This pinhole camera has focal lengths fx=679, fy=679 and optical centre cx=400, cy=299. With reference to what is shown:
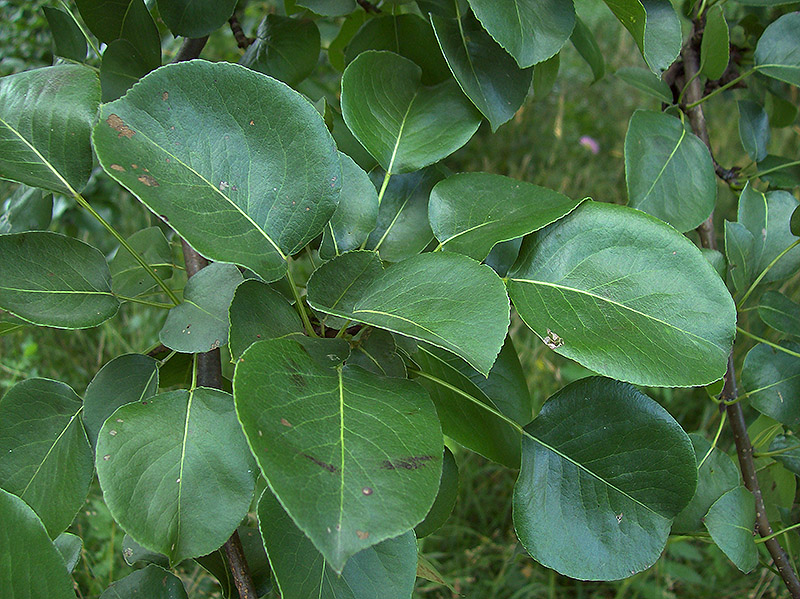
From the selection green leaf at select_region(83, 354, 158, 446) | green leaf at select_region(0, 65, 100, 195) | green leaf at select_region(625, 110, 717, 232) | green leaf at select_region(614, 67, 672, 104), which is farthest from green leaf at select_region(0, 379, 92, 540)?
green leaf at select_region(614, 67, 672, 104)

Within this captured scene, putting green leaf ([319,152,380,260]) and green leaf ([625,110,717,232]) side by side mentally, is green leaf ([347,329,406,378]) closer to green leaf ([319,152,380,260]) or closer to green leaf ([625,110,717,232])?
green leaf ([319,152,380,260])

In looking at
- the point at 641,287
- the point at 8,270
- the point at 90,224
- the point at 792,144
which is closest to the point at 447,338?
the point at 641,287

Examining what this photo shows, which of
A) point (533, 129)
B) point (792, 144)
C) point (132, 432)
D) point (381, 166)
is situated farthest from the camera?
point (533, 129)

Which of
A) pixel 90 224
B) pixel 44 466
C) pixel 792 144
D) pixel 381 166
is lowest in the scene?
pixel 792 144

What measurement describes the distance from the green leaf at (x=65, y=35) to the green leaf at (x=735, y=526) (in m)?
0.80

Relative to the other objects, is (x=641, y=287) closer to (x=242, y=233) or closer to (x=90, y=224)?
(x=242, y=233)

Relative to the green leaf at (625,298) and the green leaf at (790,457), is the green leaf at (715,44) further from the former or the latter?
the green leaf at (790,457)

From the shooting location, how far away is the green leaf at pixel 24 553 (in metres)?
0.42

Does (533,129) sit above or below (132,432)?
below

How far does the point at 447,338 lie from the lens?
0.36 meters

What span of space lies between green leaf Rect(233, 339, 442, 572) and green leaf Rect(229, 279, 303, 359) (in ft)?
0.10

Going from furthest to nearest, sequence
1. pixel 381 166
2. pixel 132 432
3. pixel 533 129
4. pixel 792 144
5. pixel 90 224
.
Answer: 1. pixel 533 129
2. pixel 792 144
3. pixel 90 224
4. pixel 381 166
5. pixel 132 432

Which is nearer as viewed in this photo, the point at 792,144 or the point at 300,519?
the point at 300,519

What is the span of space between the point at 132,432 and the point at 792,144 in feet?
9.75
